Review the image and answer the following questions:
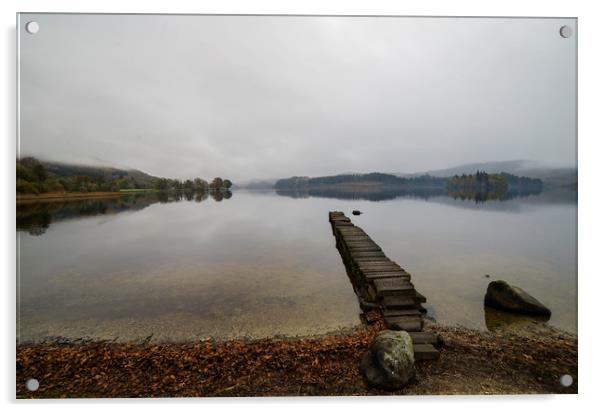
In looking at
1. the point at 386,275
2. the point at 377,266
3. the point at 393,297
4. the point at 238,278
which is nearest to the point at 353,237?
the point at 377,266

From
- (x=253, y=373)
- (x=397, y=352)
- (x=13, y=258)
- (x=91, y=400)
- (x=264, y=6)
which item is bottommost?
(x=91, y=400)

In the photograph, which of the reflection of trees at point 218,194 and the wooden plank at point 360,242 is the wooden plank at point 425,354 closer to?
the wooden plank at point 360,242

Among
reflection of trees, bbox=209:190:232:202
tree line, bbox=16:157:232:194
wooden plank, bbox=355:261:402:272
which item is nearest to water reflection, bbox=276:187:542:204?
wooden plank, bbox=355:261:402:272

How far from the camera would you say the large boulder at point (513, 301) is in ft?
21.5

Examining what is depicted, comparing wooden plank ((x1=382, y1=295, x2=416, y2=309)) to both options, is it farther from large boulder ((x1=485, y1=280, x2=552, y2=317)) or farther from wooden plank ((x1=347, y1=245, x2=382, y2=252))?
wooden plank ((x1=347, y1=245, x2=382, y2=252))

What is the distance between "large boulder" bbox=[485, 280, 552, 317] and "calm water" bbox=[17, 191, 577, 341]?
1.17 feet

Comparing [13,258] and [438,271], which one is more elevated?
[13,258]

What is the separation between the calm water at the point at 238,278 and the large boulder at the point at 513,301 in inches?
14.1

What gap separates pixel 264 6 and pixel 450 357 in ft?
25.3

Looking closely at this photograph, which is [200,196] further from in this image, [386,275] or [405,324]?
[405,324]

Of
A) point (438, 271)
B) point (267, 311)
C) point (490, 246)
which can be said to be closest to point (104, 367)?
point (267, 311)

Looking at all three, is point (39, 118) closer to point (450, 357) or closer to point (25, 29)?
point (25, 29)

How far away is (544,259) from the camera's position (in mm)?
11164

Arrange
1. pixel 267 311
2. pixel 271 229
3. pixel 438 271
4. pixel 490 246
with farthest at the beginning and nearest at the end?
1. pixel 271 229
2. pixel 490 246
3. pixel 438 271
4. pixel 267 311
